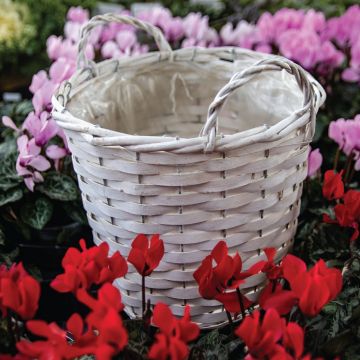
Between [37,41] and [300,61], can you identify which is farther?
[37,41]

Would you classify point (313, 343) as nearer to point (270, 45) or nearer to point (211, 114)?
point (211, 114)

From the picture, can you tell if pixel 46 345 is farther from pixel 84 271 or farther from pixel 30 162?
pixel 30 162

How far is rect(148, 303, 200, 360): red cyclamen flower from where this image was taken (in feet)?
2.23

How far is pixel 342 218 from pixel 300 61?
65 cm

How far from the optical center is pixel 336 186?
3.41 ft

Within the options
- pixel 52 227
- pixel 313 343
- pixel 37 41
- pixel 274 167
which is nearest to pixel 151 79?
pixel 52 227

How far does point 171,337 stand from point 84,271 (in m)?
0.14

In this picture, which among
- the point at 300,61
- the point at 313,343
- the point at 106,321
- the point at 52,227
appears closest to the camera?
the point at 106,321

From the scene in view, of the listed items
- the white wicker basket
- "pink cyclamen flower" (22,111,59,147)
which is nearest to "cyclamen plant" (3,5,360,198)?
"pink cyclamen flower" (22,111,59,147)

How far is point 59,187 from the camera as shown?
4.22 feet

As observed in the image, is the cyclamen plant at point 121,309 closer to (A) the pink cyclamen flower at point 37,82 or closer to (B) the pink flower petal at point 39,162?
(B) the pink flower petal at point 39,162

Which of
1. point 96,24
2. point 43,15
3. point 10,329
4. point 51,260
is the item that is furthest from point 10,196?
point 43,15

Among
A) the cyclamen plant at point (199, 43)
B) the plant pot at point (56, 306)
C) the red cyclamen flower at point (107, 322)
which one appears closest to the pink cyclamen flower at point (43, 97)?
the cyclamen plant at point (199, 43)

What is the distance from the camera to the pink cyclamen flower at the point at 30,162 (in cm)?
115
